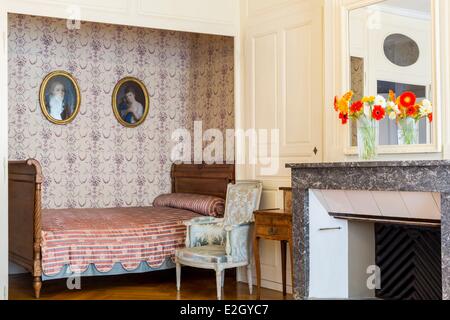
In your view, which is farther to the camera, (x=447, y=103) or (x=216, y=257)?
(x=216, y=257)

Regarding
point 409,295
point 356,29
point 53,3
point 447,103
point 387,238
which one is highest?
point 53,3

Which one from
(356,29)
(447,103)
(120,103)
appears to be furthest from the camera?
(120,103)

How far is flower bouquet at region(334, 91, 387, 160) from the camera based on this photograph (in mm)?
4195

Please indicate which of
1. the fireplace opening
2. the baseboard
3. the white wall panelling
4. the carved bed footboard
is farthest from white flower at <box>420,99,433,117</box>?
the carved bed footboard

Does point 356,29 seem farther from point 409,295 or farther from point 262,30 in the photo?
point 409,295

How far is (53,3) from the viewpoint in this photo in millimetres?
5094

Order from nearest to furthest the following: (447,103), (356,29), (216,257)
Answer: (447,103), (356,29), (216,257)

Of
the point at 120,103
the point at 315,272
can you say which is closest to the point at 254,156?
the point at 315,272

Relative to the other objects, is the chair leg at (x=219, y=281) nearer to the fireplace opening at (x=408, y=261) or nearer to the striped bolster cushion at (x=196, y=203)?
the striped bolster cushion at (x=196, y=203)

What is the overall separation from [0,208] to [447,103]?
3.33 m

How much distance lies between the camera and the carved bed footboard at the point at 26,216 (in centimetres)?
507

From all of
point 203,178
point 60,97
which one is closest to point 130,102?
point 60,97

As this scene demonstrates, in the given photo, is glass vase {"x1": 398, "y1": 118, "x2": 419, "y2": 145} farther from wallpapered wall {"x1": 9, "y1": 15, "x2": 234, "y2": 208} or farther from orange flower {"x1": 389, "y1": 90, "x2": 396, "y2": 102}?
wallpapered wall {"x1": 9, "y1": 15, "x2": 234, "y2": 208}

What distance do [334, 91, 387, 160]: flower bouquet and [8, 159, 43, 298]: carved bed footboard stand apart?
2.51 m
